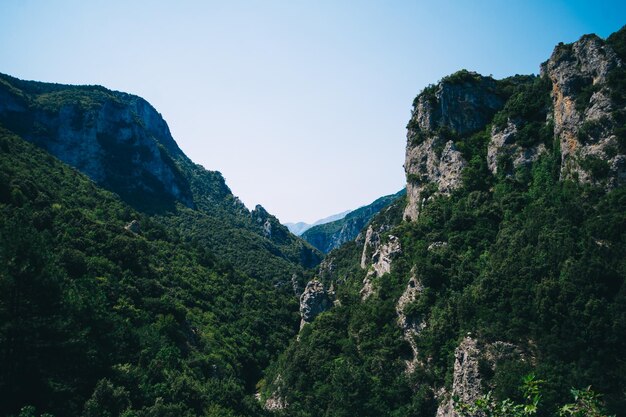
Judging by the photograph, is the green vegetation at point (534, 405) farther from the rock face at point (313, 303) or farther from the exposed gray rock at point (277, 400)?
the rock face at point (313, 303)

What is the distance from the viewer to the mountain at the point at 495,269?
38344 mm

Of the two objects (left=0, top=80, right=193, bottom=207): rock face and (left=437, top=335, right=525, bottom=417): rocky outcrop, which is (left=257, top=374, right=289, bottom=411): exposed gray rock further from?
(left=0, top=80, right=193, bottom=207): rock face

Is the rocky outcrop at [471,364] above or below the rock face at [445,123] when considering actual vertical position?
below

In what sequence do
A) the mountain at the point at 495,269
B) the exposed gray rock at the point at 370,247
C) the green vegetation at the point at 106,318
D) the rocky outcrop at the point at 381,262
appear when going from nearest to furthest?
the green vegetation at the point at 106,318
the mountain at the point at 495,269
the rocky outcrop at the point at 381,262
the exposed gray rock at the point at 370,247

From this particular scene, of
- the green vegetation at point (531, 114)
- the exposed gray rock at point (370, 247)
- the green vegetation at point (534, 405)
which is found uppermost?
the green vegetation at point (531, 114)

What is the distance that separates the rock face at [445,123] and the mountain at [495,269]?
0.27m

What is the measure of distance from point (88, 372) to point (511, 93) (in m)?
79.6

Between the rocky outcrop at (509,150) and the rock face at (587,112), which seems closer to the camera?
the rock face at (587,112)

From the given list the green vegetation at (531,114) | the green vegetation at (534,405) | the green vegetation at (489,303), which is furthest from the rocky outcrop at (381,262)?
the green vegetation at (534,405)

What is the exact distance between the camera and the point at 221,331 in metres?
69.0

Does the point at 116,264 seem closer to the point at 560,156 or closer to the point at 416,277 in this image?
the point at 416,277

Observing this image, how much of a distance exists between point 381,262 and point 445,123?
99.9ft

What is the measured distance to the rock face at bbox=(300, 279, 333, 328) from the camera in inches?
3192

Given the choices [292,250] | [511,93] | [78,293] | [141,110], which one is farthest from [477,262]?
[141,110]
